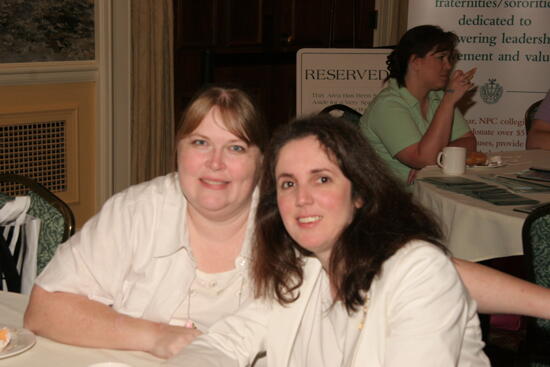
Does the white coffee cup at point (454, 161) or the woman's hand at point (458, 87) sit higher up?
the woman's hand at point (458, 87)

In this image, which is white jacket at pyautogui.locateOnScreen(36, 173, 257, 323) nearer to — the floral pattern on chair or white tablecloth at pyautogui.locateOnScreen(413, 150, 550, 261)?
the floral pattern on chair

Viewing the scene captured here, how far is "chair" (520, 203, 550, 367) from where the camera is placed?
8.32 ft

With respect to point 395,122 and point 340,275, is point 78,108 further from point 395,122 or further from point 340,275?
point 340,275

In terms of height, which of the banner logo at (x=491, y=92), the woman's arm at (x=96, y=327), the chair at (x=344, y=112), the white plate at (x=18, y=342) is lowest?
the white plate at (x=18, y=342)

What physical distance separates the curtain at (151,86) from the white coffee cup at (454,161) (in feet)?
6.88

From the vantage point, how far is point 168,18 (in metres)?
5.11

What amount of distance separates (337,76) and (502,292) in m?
3.94

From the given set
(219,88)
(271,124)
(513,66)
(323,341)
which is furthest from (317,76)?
(323,341)

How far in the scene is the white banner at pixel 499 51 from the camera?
217 inches

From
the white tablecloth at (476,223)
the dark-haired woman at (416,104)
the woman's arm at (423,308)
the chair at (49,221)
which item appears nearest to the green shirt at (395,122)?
the dark-haired woman at (416,104)

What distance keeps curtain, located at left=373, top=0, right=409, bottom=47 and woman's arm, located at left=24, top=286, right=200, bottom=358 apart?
4937 mm

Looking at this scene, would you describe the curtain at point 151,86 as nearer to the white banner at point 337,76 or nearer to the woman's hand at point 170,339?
the white banner at point 337,76

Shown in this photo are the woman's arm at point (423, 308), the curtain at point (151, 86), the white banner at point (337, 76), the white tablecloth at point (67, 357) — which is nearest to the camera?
the woman's arm at point (423, 308)

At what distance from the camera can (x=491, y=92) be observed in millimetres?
5609
